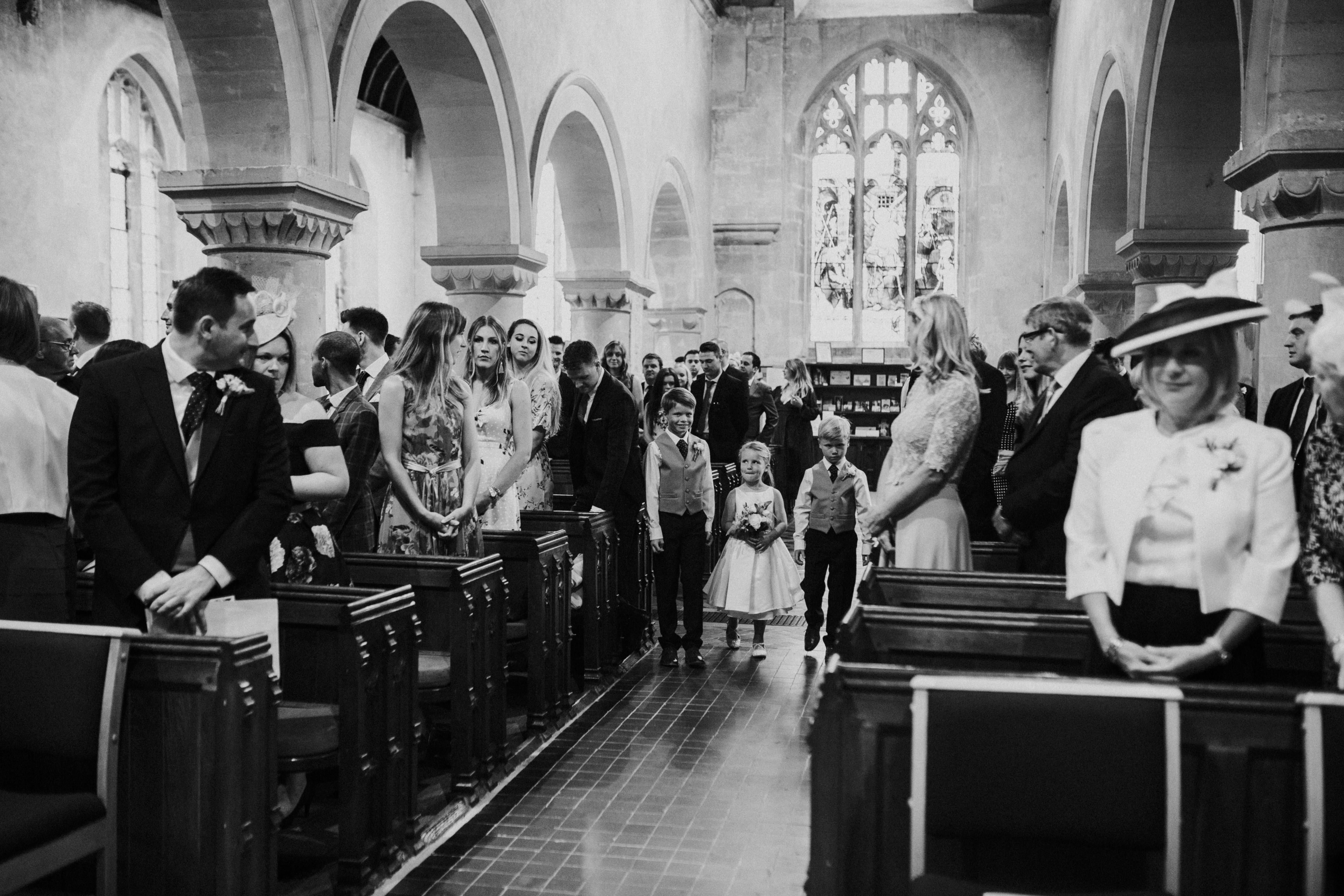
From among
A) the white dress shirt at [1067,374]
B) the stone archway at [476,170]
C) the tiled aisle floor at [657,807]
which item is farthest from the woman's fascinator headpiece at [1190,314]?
the stone archway at [476,170]

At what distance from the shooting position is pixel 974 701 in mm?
2309

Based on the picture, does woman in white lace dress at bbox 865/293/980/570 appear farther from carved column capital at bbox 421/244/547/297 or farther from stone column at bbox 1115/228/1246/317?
carved column capital at bbox 421/244/547/297

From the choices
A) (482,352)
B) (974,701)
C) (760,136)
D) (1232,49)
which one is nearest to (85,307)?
(482,352)

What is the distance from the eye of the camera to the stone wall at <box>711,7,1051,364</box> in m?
17.5

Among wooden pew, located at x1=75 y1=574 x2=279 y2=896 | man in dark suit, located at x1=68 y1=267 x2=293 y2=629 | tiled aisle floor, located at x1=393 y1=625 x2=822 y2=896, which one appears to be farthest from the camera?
tiled aisle floor, located at x1=393 y1=625 x2=822 y2=896

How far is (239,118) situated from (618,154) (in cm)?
653

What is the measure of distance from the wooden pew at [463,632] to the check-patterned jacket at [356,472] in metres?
0.28

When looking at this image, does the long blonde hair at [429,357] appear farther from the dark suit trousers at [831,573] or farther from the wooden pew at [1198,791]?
the wooden pew at [1198,791]

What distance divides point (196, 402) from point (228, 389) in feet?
0.26

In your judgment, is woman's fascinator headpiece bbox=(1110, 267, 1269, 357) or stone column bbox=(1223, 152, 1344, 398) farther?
stone column bbox=(1223, 152, 1344, 398)

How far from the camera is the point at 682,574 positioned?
6473 millimetres

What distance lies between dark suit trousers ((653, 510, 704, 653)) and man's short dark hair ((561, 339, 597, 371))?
2.79 ft

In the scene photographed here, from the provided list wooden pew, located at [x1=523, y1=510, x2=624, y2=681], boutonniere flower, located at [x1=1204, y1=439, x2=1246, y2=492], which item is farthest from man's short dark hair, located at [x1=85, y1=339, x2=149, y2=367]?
boutonniere flower, located at [x1=1204, y1=439, x2=1246, y2=492]

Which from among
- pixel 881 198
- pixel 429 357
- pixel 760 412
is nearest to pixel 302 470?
pixel 429 357
